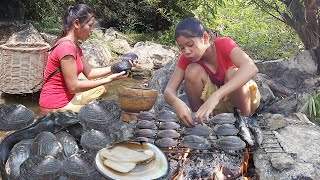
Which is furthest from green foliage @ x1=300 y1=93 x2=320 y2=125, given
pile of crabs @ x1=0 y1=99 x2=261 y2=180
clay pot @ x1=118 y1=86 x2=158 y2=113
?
clay pot @ x1=118 y1=86 x2=158 y2=113

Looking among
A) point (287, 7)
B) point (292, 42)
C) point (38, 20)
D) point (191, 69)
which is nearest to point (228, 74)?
point (191, 69)

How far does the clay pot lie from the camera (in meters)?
3.90

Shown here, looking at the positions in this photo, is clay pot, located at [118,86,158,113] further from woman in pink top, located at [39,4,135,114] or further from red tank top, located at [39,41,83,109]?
red tank top, located at [39,41,83,109]

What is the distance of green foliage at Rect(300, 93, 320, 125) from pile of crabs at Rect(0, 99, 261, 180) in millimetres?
1766

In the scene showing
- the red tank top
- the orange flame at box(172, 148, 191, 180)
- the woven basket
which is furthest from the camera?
the woven basket

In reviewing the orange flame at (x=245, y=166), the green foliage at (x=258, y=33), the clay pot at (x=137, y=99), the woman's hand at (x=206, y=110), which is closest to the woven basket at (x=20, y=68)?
the clay pot at (x=137, y=99)

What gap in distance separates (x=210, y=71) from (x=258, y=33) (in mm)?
7065

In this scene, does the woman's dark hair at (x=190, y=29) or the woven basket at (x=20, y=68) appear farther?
the woven basket at (x=20, y=68)

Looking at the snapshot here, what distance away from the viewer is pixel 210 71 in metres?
4.05

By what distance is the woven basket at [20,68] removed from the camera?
6.17m

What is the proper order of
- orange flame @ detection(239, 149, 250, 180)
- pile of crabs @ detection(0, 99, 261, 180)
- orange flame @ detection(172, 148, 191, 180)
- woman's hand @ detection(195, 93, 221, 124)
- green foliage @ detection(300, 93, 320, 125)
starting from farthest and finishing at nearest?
green foliage @ detection(300, 93, 320, 125) < woman's hand @ detection(195, 93, 221, 124) < orange flame @ detection(239, 149, 250, 180) < orange flame @ detection(172, 148, 191, 180) < pile of crabs @ detection(0, 99, 261, 180)

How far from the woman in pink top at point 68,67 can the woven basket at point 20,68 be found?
7.61 feet

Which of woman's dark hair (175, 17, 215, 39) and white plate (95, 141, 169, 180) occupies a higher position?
woman's dark hair (175, 17, 215, 39)

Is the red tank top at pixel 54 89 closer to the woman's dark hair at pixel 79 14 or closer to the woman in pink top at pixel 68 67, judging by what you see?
the woman in pink top at pixel 68 67
